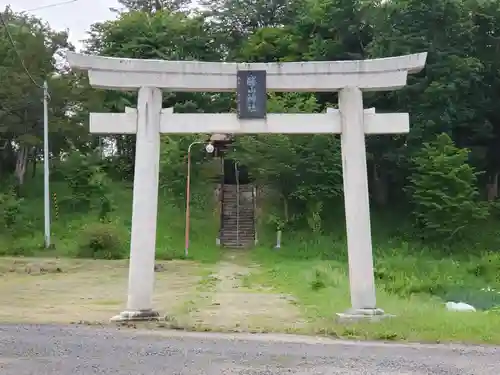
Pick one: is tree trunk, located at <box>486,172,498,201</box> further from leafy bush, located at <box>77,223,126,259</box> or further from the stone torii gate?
the stone torii gate

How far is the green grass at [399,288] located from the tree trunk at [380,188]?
5.15m

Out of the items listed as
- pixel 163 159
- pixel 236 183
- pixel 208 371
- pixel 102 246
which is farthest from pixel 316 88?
pixel 236 183

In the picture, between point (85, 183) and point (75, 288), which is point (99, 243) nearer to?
point (85, 183)

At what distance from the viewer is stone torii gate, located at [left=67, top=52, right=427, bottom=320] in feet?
34.2

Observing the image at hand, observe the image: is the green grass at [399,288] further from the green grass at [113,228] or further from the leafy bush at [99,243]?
the leafy bush at [99,243]

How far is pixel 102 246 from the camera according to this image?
2550 centimetres

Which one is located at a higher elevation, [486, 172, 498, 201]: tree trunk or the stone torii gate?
[486, 172, 498, 201]: tree trunk

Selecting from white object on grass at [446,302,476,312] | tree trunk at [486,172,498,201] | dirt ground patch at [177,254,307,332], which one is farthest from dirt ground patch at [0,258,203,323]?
tree trunk at [486,172,498,201]

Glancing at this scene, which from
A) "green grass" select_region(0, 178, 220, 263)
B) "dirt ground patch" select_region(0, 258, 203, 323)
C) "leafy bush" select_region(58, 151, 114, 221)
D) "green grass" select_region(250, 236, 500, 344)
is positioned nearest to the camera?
"green grass" select_region(250, 236, 500, 344)

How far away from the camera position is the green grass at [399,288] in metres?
9.29

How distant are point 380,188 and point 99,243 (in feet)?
47.4

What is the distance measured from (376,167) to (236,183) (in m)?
7.40

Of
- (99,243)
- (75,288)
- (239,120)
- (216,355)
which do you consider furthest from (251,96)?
(99,243)

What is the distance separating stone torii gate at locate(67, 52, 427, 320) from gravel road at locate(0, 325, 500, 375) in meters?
1.83
